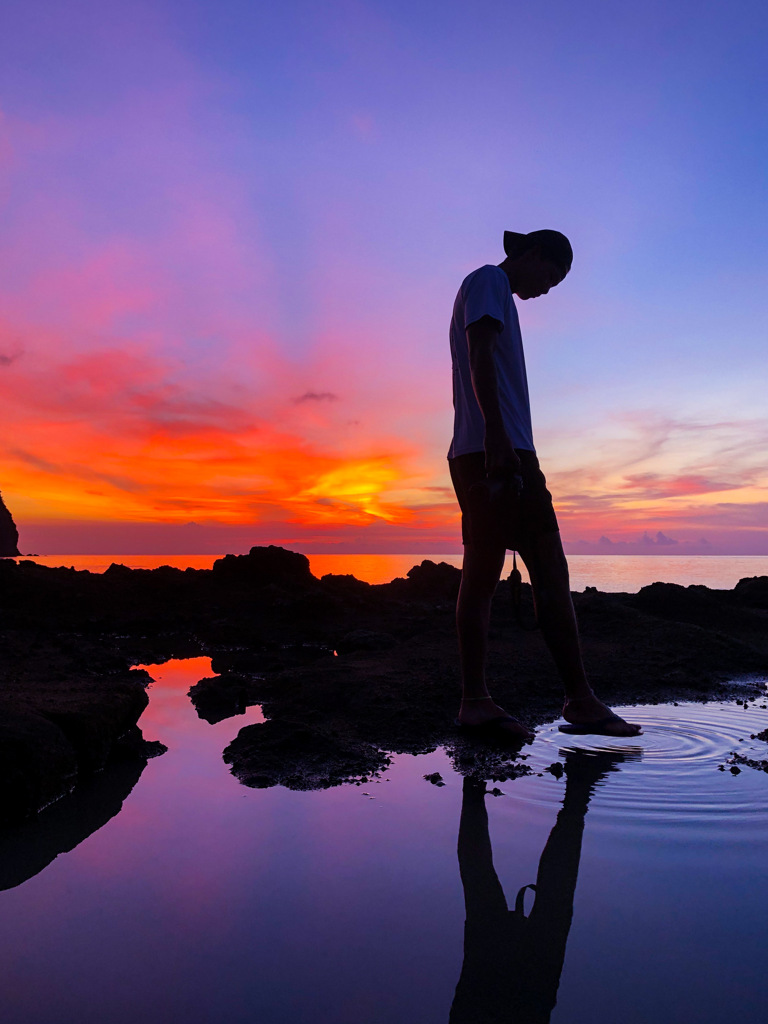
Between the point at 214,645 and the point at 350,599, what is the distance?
195cm

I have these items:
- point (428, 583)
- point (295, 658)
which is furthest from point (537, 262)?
point (428, 583)

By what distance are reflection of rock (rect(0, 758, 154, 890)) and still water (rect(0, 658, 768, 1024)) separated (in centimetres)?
2

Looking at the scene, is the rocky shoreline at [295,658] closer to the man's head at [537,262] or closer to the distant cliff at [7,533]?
the man's head at [537,262]

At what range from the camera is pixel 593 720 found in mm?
2816

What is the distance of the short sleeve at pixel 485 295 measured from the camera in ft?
9.71

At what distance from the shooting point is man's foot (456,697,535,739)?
2.69 m

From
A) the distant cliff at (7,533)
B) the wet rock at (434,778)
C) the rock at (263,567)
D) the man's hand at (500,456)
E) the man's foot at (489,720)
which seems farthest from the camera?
the distant cliff at (7,533)

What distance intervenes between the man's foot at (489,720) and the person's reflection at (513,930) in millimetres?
762

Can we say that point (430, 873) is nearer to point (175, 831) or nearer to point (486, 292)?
point (175, 831)

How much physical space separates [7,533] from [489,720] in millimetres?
93387

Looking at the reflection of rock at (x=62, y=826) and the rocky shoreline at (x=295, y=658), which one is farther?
the rocky shoreline at (x=295, y=658)

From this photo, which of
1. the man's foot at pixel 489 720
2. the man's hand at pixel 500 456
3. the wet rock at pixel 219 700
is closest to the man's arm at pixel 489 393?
the man's hand at pixel 500 456

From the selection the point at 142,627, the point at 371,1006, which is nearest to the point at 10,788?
the point at 371,1006

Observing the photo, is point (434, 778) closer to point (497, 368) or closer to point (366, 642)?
point (497, 368)
